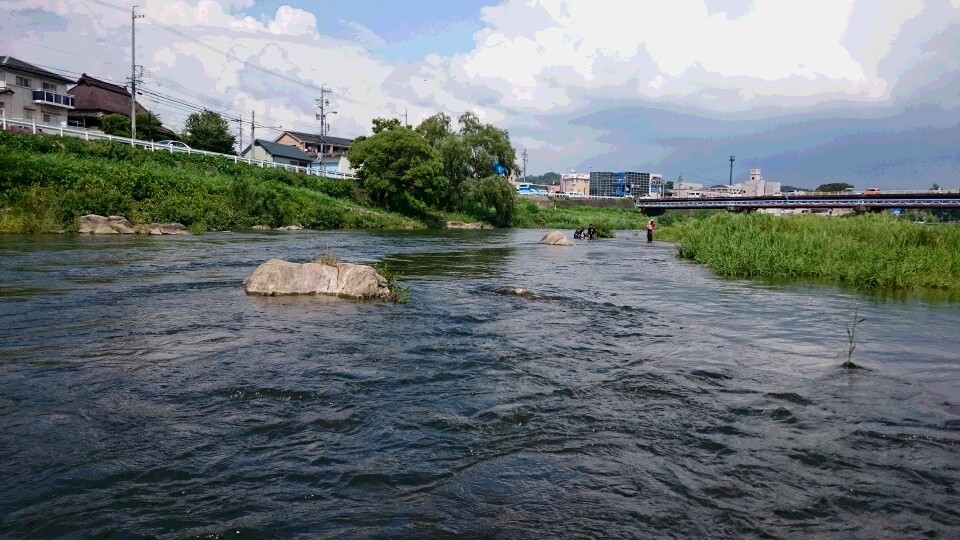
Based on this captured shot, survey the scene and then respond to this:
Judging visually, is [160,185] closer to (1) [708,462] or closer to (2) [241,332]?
(2) [241,332]

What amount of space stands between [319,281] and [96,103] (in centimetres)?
7038

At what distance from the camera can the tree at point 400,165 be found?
6322 cm

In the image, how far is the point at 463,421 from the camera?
657cm

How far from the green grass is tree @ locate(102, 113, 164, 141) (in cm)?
Result: 1716

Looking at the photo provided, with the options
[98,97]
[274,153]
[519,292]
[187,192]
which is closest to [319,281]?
[519,292]

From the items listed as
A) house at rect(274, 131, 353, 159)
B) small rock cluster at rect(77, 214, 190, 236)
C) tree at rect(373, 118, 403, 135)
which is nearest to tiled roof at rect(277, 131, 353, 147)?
house at rect(274, 131, 353, 159)

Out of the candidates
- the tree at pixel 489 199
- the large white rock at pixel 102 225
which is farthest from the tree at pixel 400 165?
the large white rock at pixel 102 225

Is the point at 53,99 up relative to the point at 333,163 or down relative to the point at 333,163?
up

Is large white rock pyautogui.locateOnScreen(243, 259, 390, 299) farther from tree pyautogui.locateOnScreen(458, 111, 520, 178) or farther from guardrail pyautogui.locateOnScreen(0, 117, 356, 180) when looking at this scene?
tree pyautogui.locateOnScreen(458, 111, 520, 178)

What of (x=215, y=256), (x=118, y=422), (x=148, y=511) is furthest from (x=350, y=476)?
(x=215, y=256)

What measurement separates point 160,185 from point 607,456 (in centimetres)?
4248

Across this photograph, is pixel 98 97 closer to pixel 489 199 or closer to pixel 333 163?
pixel 333 163

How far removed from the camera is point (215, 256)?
23312 mm

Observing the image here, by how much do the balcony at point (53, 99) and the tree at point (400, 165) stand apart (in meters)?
31.0
